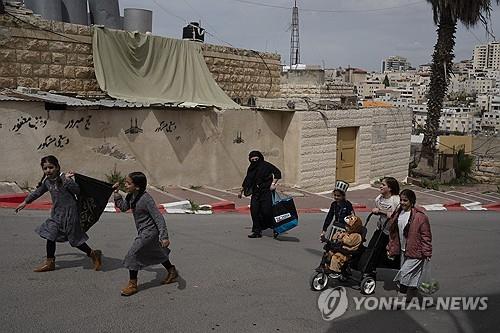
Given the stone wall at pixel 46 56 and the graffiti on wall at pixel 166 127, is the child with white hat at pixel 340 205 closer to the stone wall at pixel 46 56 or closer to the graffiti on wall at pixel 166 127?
the graffiti on wall at pixel 166 127

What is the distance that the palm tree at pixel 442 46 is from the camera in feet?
67.5

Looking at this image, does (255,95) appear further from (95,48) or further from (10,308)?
(10,308)

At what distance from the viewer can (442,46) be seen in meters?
21.5

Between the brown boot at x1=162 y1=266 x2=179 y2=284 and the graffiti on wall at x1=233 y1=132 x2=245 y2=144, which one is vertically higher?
the graffiti on wall at x1=233 y1=132 x2=245 y2=144

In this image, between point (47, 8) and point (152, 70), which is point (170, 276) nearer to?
point (152, 70)

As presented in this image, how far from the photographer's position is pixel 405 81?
567 ft

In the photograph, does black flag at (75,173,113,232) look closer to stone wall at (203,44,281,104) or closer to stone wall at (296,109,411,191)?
stone wall at (296,109,411,191)

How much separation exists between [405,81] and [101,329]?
581 ft

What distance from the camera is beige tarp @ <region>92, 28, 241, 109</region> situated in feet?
47.8

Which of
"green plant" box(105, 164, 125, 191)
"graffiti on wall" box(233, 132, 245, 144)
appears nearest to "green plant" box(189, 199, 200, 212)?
"green plant" box(105, 164, 125, 191)

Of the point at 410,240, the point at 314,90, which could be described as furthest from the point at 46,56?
the point at 314,90

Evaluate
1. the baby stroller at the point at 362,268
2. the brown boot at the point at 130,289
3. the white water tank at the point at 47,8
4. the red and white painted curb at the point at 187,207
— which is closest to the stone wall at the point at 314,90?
the red and white painted curb at the point at 187,207

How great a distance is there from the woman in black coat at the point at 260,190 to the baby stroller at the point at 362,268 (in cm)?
257

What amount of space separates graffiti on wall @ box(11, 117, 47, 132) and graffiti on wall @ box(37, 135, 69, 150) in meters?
0.30
